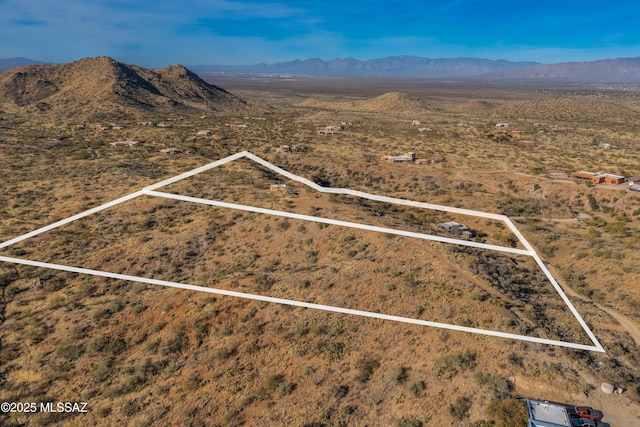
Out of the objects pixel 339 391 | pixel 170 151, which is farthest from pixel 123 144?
pixel 339 391

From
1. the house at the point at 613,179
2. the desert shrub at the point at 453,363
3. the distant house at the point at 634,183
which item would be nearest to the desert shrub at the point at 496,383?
the desert shrub at the point at 453,363

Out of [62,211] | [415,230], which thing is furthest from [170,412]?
[62,211]

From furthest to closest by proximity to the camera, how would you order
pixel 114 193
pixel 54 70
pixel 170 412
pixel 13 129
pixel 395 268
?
pixel 54 70, pixel 13 129, pixel 114 193, pixel 395 268, pixel 170 412

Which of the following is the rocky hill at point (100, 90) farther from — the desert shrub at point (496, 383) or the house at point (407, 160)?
the desert shrub at point (496, 383)

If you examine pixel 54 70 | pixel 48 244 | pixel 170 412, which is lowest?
pixel 170 412

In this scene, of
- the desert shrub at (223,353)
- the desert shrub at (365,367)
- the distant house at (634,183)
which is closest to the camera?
the desert shrub at (365,367)

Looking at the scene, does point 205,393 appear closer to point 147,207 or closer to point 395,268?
point 395,268

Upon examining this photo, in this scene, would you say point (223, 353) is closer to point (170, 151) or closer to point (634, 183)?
point (170, 151)
